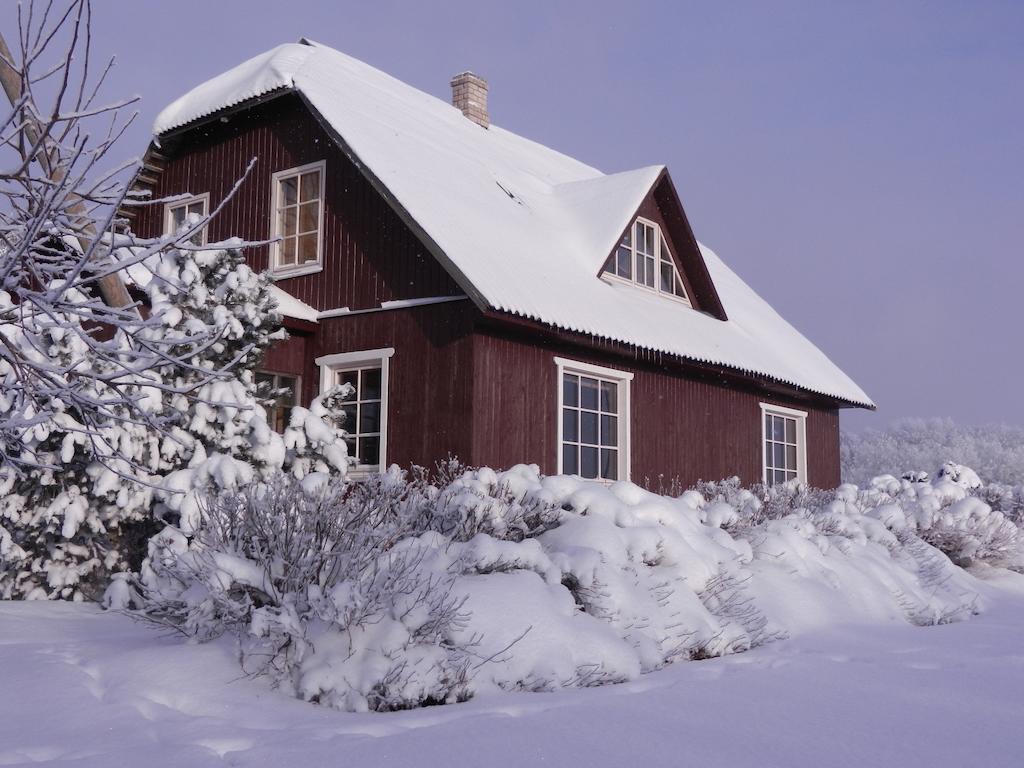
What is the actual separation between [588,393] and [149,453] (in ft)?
18.2

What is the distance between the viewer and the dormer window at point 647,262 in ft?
46.1

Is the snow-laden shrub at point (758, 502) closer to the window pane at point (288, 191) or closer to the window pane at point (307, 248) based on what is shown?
the window pane at point (307, 248)

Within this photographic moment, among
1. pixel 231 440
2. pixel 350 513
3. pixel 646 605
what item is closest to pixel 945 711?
pixel 646 605

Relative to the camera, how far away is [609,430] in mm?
12781

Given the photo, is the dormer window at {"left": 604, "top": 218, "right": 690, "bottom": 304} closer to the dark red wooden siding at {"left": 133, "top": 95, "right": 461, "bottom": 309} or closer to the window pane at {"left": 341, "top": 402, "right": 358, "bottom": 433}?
the dark red wooden siding at {"left": 133, "top": 95, "right": 461, "bottom": 309}

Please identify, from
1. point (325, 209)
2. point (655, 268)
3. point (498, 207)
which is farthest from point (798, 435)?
point (325, 209)

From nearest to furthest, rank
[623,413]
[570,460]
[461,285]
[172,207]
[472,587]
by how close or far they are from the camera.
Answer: [472,587] → [461,285] → [570,460] → [623,413] → [172,207]

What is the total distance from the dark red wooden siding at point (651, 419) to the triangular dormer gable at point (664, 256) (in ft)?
4.93

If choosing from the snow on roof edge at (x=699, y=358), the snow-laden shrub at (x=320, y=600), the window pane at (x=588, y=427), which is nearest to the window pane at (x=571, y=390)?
the window pane at (x=588, y=427)

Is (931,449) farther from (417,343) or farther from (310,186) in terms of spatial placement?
(417,343)

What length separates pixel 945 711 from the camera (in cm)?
482

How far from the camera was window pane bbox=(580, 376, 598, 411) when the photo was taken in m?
12.3

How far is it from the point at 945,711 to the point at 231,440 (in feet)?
20.1

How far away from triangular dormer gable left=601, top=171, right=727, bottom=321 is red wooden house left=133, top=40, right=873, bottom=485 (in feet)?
0.11
